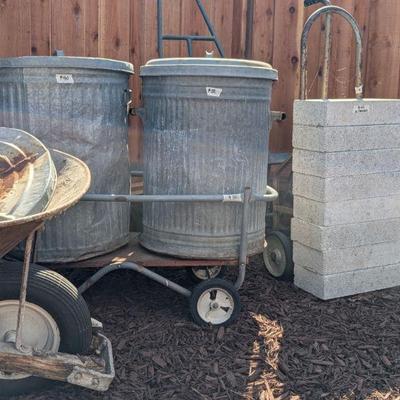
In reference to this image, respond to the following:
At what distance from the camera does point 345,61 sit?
17.1ft

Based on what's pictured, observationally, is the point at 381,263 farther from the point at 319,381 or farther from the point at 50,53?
the point at 50,53

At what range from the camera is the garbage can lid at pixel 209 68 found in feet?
10.4

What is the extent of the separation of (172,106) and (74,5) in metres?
1.45

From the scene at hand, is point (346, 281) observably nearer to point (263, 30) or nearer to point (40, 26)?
point (263, 30)

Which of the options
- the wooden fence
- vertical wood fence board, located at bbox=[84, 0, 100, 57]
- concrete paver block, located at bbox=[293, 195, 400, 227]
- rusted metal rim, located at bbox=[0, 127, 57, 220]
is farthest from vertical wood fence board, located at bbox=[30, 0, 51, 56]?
concrete paver block, located at bbox=[293, 195, 400, 227]

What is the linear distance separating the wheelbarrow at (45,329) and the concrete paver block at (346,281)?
1578 millimetres

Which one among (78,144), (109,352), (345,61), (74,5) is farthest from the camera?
(345,61)

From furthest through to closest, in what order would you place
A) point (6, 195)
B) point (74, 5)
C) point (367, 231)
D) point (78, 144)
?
point (74, 5) < point (367, 231) < point (78, 144) < point (6, 195)

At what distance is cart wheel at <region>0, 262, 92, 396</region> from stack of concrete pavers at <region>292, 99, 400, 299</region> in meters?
1.67

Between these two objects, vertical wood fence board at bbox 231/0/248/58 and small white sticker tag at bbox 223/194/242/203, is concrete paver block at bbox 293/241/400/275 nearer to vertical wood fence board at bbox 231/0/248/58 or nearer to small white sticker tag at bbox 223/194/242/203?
small white sticker tag at bbox 223/194/242/203

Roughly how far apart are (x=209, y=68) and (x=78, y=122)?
2.47 ft

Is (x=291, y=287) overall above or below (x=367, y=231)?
below

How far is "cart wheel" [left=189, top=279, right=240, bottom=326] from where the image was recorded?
335 centimetres

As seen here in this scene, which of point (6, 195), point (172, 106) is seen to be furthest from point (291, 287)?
point (6, 195)
